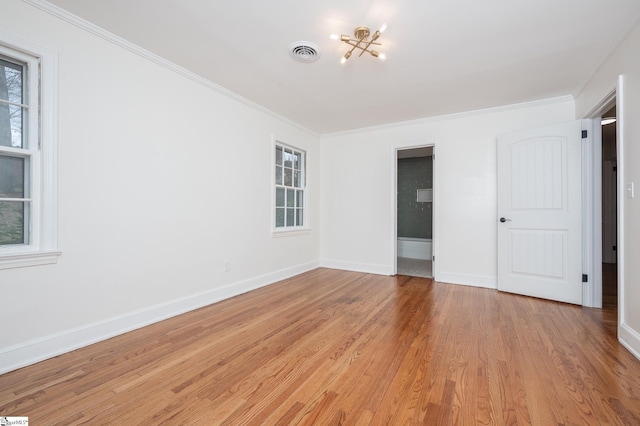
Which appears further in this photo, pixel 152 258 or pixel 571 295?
pixel 571 295

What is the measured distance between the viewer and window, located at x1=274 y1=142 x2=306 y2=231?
441 centimetres

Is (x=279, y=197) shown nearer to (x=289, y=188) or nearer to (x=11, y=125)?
(x=289, y=188)

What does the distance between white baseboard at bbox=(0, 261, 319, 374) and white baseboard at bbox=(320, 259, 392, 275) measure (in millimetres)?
2002

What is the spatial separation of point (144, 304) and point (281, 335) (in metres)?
1.33

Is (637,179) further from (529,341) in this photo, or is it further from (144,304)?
(144,304)

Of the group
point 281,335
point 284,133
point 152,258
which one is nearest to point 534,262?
point 281,335

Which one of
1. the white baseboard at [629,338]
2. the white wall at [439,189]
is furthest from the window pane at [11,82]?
the white baseboard at [629,338]

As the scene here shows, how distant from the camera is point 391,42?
2396 millimetres

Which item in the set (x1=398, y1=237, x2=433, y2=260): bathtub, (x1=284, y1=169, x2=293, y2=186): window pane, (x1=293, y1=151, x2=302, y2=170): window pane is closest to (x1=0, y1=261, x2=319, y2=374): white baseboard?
(x1=284, y1=169, x2=293, y2=186): window pane

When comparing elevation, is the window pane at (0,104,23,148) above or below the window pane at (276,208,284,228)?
above

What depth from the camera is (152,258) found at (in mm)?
2646

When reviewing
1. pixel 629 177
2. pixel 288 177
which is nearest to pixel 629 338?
pixel 629 177

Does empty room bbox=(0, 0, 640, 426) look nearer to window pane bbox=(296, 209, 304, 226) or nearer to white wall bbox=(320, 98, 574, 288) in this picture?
white wall bbox=(320, 98, 574, 288)

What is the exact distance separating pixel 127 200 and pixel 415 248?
5.66m
